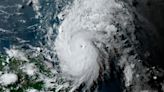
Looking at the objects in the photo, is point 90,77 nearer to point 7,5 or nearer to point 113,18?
point 113,18

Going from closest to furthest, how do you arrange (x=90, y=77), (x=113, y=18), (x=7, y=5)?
1. (x=90, y=77)
2. (x=113, y=18)
3. (x=7, y=5)

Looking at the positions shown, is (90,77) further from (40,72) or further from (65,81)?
(40,72)

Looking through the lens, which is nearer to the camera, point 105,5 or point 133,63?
point 133,63

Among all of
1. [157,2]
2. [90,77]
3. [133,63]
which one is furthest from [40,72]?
[157,2]

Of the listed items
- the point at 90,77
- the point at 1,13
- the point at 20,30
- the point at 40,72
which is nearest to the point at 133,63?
the point at 90,77

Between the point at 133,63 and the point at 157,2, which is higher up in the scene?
the point at 157,2

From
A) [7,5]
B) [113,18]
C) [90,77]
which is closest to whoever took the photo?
[90,77]

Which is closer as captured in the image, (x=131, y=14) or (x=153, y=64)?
(x=153, y=64)

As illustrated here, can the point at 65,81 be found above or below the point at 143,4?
below

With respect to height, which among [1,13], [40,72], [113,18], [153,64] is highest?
[1,13]
